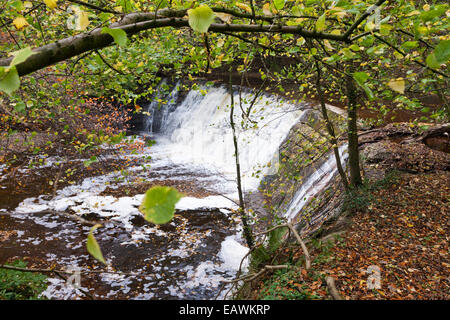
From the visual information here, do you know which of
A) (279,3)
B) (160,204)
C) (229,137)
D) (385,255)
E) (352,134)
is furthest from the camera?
(229,137)

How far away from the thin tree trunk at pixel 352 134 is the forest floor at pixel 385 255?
1.53 feet

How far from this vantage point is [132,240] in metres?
7.16

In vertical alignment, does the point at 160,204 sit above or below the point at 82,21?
below

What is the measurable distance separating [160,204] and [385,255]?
4.21m

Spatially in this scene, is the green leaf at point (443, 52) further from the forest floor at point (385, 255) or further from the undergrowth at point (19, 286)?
the undergrowth at point (19, 286)

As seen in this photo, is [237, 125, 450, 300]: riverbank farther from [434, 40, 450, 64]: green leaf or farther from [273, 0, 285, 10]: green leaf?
[273, 0, 285, 10]: green leaf

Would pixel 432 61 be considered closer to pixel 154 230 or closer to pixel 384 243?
pixel 384 243

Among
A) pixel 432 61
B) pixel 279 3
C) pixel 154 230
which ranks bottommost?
pixel 432 61

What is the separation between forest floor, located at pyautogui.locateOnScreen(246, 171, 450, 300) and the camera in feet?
10.6

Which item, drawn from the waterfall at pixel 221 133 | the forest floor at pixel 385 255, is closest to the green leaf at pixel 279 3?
the forest floor at pixel 385 255

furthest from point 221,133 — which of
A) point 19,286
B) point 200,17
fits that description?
point 200,17

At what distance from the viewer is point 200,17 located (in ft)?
3.27
